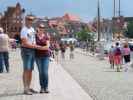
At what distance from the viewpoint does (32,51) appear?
14.6 metres

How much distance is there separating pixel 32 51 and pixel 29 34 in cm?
43

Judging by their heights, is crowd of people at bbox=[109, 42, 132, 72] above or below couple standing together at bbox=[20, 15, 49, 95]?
below

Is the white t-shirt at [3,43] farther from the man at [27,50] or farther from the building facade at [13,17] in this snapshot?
the building facade at [13,17]

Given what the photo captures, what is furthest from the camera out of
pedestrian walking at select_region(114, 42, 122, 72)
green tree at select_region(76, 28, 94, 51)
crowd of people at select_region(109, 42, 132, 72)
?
green tree at select_region(76, 28, 94, 51)

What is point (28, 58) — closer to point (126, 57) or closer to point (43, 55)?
point (43, 55)

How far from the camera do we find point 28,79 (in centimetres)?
1463

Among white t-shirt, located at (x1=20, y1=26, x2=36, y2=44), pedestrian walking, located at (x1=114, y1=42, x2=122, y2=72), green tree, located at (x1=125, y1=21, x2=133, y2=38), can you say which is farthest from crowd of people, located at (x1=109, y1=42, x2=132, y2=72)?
green tree, located at (x1=125, y1=21, x2=133, y2=38)

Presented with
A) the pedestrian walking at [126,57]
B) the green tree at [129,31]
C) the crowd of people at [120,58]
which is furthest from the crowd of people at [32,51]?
the green tree at [129,31]

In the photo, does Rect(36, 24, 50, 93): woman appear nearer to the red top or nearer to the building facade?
the red top

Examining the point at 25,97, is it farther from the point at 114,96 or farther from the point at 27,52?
the point at 114,96

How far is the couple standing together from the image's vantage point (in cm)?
1455

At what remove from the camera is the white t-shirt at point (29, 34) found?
47.8ft

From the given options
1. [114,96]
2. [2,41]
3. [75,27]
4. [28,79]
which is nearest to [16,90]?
[28,79]

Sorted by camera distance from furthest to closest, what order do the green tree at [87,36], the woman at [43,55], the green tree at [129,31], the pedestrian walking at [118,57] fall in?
the green tree at [129,31] < the green tree at [87,36] < the pedestrian walking at [118,57] < the woman at [43,55]
